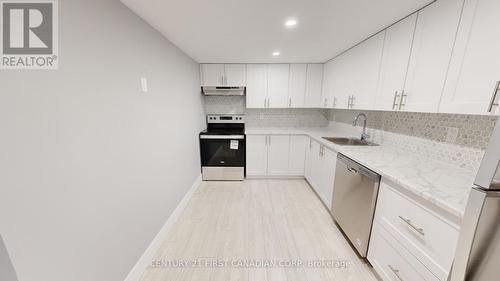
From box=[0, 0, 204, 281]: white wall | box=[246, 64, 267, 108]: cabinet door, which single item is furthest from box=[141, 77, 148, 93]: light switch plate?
box=[246, 64, 267, 108]: cabinet door

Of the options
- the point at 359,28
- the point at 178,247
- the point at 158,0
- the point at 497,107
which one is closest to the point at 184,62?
the point at 158,0

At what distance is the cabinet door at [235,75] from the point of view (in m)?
3.01

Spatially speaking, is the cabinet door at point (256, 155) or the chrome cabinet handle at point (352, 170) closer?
the chrome cabinet handle at point (352, 170)

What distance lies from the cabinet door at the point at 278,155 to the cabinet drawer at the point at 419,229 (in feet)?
5.94

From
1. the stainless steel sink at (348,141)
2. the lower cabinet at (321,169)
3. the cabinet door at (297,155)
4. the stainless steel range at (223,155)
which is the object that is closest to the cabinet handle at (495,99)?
the lower cabinet at (321,169)

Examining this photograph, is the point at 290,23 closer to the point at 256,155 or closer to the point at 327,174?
the point at 327,174

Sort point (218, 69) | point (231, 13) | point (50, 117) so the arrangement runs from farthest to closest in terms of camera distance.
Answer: point (218, 69) < point (231, 13) < point (50, 117)

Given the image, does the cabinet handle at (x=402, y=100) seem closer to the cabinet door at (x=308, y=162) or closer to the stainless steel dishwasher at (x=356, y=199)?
the stainless steel dishwasher at (x=356, y=199)

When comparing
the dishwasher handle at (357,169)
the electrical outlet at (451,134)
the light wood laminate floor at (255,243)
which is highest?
the electrical outlet at (451,134)

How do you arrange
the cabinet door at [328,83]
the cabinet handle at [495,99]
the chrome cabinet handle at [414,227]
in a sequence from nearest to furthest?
the cabinet handle at [495,99]
the chrome cabinet handle at [414,227]
the cabinet door at [328,83]

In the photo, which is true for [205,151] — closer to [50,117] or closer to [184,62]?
[184,62]

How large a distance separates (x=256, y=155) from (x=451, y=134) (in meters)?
2.34

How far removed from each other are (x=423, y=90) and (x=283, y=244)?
1.82 metres

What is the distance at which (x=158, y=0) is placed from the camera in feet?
3.82
